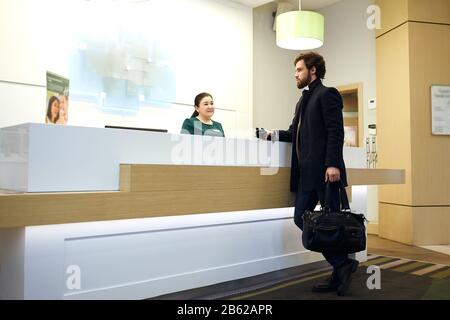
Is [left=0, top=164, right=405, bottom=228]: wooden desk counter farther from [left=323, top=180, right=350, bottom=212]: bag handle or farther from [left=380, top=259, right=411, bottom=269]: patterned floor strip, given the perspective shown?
[left=380, top=259, right=411, bottom=269]: patterned floor strip

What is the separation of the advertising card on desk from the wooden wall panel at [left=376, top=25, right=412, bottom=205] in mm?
3891

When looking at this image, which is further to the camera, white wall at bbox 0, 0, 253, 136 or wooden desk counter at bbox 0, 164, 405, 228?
white wall at bbox 0, 0, 253, 136

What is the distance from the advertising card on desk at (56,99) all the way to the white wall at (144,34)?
1858 millimetres

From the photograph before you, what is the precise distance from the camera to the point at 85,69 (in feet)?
13.3

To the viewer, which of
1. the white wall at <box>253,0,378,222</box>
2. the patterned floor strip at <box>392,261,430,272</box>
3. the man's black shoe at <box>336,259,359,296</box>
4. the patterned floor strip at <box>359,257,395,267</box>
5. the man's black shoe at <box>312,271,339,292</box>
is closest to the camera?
the man's black shoe at <box>336,259,359,296</box>

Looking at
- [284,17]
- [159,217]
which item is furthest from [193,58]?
[159,217]

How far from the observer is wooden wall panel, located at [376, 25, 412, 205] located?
479 centimetres

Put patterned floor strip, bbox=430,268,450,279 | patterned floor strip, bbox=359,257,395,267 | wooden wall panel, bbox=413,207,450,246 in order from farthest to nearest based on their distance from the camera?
wooden wall panel, bbox=413,207,450,246, patterned floor strip, bbox=359,257,395,267, patterned floor strip, bbox=430,268,450,279

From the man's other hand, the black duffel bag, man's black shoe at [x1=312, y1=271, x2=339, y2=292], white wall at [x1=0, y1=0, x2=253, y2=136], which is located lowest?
man's black shoe at [x1=312, y1=271, x2=339, y2=292]

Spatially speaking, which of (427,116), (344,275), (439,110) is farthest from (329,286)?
(439,110)

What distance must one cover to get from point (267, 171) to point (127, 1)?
2217 mm

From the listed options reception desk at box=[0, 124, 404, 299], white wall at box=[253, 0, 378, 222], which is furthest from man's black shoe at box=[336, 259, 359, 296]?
white wall at box=[253, 0, 378, 222]

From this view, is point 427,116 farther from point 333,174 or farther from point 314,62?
point 333,174

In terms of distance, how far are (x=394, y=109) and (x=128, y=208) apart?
12.8 feet
